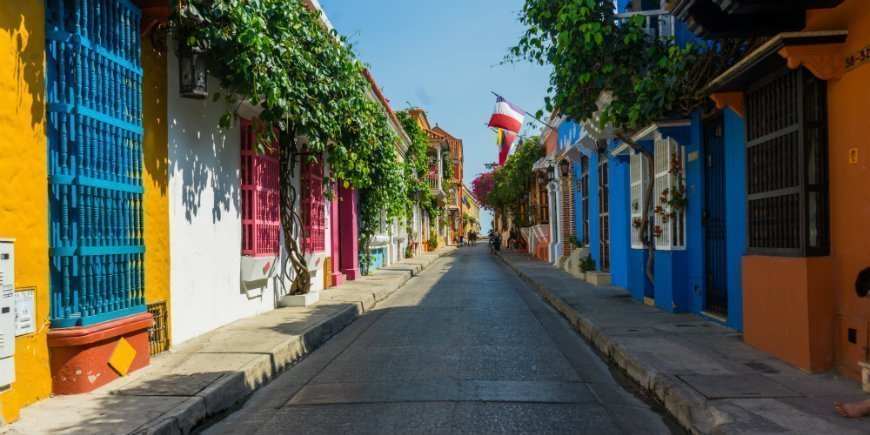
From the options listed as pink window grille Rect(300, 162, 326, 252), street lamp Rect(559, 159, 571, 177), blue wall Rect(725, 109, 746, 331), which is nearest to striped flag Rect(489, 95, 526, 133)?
street lamp Rect(559, 159, 571, 177)

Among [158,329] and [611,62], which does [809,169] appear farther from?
[158,329]

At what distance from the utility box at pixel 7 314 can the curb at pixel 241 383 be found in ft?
3.53

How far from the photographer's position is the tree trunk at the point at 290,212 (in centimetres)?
1208

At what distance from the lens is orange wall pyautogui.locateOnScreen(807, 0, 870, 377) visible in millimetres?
5535

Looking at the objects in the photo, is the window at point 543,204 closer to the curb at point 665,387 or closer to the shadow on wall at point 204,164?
the curb at point 665,387

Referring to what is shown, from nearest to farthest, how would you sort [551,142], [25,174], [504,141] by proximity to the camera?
[25,174] < [551,142] < [504,141]

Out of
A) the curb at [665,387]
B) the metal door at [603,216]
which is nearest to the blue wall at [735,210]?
the curb at [665,387]

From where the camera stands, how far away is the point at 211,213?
9.05 m

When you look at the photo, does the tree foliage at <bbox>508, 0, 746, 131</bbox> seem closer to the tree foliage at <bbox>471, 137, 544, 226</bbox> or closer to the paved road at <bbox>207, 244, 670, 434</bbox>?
the paved road at <bbox>207, 244, 670, 434</bbox>

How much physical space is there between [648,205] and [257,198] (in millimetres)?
6375

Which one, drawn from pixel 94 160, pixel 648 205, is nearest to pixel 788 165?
pixel 648 205

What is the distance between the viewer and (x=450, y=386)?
618cm

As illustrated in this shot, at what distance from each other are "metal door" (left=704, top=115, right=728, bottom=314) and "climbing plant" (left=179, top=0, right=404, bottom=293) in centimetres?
576

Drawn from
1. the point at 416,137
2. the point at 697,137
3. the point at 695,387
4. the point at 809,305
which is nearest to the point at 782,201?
the point at 809,305
